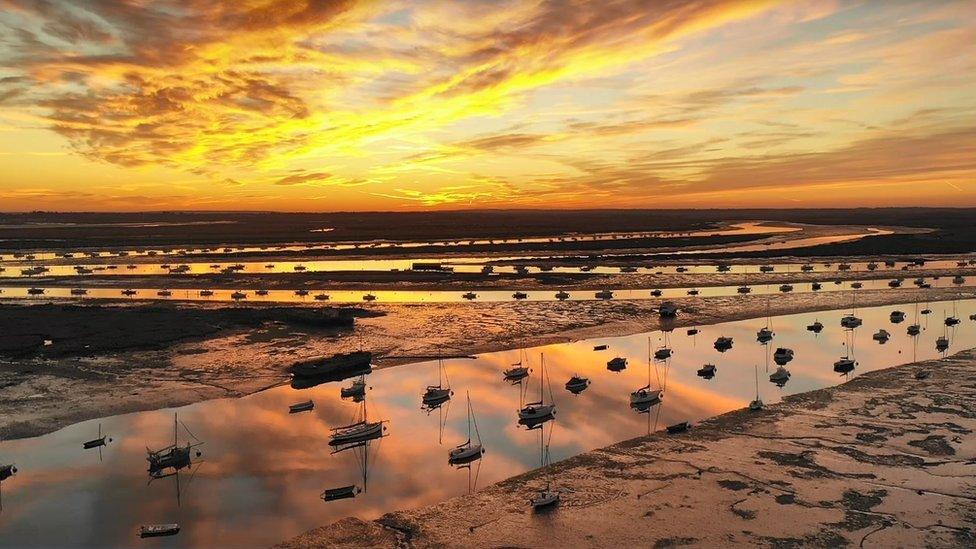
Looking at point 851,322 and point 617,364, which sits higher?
point 851,322

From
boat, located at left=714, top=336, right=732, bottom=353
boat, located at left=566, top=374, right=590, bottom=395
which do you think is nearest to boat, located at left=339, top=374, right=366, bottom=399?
boat, located at left=566, top=374, right=590, bottom=395

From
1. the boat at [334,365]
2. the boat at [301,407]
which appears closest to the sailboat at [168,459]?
the boat at [301,407]

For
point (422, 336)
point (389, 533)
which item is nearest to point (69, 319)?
point (422, 336)

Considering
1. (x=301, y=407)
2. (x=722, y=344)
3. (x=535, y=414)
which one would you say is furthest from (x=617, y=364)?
(x=301, y=407)

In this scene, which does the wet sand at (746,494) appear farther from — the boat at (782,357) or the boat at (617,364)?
the boat at (782,357)

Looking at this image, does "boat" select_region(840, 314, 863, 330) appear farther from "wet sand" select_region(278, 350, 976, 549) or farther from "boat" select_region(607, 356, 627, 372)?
"boat" select_region(607, 356, 627, 372)

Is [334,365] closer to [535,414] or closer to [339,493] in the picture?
[535,414]

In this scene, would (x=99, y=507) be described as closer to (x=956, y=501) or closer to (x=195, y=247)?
(x=956, y=501)
